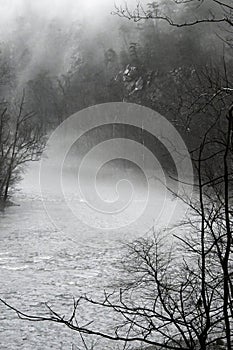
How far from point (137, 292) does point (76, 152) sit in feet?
148

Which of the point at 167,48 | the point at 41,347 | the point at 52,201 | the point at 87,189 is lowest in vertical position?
the point at 41,347

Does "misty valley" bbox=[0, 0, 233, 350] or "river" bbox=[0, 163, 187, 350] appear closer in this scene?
"misty valley" bbox=[0, 0, 233, 350]

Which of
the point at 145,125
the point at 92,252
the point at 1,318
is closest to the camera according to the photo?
the point at 1,318

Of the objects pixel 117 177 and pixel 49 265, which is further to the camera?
pixel 117 177

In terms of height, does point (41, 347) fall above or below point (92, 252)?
below

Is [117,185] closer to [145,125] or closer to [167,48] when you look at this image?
[145,125]

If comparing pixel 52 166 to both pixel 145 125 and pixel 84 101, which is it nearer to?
pixel 84 101

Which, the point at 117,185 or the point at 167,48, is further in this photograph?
the point at 167,48

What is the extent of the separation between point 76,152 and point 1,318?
1844 inches

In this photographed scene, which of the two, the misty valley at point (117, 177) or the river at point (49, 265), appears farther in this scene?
the river at point (49, 265)

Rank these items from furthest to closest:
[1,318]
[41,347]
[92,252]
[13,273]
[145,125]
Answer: [145,125]
[92,252]
[13,273]
[1,318]
[41,347]

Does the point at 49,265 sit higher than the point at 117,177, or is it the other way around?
the point at 117,177

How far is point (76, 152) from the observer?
55.6 m

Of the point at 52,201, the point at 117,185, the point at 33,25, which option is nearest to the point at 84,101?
the point at 117,185
